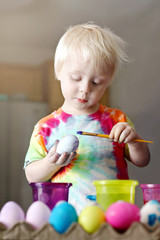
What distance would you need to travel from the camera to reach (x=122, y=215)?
0.50 m

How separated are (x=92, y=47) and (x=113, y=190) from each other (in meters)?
0.47

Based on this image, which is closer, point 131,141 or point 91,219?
point 91,219

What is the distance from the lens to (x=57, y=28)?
2578 millimetres

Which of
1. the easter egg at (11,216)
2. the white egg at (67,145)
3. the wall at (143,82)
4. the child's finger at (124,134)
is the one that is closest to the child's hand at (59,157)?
the white egg at (67,145)

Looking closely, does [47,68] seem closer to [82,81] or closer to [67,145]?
[82,81]

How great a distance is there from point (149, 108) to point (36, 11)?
39.7 inches

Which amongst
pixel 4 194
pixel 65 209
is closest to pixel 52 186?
pixel 65 209

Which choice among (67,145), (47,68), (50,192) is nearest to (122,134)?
(67,145)

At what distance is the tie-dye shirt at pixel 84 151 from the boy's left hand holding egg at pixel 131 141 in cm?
4

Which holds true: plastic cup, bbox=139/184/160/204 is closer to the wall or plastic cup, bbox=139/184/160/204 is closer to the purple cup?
the purple cup

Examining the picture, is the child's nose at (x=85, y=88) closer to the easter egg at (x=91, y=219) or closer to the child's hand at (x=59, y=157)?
the child's hand at (x=59, y=157)

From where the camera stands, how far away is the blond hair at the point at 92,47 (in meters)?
0.97

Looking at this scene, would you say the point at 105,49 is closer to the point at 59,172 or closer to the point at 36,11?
the point at 59,172

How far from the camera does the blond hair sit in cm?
97
